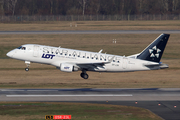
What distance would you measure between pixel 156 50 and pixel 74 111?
74.8ft

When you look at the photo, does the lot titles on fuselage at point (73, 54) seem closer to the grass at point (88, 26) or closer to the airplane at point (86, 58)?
the airplane at point (86, 58)

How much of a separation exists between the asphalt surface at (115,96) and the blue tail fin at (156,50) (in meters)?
7.81

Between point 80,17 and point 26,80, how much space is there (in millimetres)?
100881

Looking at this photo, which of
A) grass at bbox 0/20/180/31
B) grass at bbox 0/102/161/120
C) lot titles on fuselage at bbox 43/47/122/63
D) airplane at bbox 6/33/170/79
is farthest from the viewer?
grass at bbox 0/20/180/31

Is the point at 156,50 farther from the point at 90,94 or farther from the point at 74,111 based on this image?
the point at 74,111

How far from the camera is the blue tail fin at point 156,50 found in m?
47.1

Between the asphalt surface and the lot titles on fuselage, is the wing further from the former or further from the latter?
the asphalt surface

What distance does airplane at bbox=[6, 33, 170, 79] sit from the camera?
1850 inches

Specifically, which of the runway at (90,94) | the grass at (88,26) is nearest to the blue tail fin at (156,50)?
the runway at (90,94)

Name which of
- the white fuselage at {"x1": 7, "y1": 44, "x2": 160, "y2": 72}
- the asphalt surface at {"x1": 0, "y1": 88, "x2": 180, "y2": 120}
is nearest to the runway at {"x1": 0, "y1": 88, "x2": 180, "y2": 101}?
the asphalt surface at {"x1": 0, "y1": 88, "x2": 180, "y2": 120}

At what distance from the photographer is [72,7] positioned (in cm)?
16900

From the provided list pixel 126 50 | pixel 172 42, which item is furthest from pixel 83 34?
pixel 172 42

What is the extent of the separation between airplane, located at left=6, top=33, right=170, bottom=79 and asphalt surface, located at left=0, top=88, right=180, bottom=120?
21.7ft

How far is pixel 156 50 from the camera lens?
1879 inches
